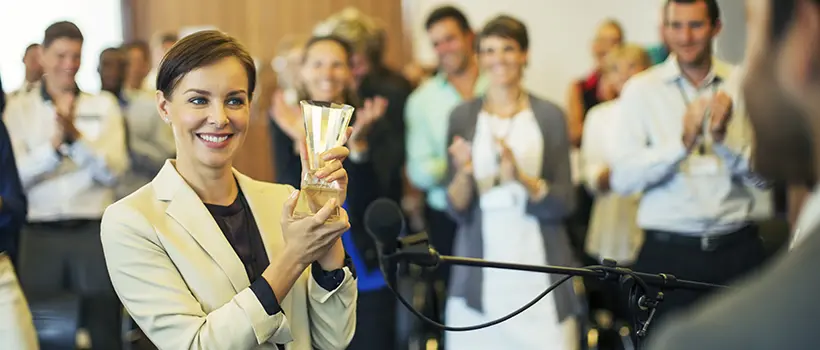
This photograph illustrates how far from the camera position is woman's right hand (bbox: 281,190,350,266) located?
5.92 ft

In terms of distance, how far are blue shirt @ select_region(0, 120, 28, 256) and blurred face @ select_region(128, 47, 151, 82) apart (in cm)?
279

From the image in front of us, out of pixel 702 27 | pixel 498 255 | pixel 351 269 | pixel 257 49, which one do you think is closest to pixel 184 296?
pixel 351 269

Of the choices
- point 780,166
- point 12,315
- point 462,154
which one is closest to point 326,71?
point 462,154

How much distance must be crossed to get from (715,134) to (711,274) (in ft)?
1.58

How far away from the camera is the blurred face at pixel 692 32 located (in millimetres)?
3580

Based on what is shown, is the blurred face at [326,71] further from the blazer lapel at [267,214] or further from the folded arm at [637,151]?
the blazer lapel at [267,214]

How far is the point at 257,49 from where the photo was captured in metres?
7.62

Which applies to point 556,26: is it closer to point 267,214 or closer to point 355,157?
point 355,157

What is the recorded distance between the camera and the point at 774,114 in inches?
34.4

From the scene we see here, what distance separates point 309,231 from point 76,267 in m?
2.74

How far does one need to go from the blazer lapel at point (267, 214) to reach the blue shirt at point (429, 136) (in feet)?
6.87

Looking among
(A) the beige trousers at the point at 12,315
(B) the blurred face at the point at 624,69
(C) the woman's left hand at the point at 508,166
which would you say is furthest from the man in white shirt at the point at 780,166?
(B) the blurred face at the point at 624,69

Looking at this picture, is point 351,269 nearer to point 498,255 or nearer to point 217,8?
point 498,255

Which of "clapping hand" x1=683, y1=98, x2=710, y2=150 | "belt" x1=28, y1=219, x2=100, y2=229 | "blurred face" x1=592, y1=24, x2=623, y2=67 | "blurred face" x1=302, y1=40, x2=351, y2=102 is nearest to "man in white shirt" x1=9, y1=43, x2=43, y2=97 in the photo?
"belt" x1=28, y1=219, x2=100, y2=229
